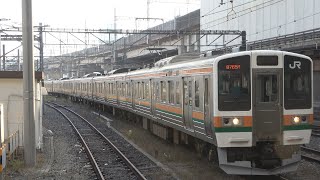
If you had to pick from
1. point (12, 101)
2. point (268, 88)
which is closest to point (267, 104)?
point (268, 88)

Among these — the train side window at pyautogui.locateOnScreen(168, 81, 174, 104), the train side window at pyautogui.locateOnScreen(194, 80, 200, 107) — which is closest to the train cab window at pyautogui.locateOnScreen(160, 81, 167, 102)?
the train side window at pyautogui.locateOnScreen(168, 81, 174, 104)

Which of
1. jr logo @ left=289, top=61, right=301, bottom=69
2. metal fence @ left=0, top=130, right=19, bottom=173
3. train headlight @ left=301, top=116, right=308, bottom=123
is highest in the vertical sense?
jr logo @ left=289, top=61, right=301, bottom=69

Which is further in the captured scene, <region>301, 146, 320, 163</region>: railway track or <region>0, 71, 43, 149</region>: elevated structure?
<region>0, 71, 43, 149</region>: elevated structure

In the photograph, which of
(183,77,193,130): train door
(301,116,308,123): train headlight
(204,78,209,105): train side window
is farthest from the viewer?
(183,77,193,130): train door

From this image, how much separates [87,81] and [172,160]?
2752cm

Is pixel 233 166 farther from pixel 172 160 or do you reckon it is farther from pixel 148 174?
pixel 172 160

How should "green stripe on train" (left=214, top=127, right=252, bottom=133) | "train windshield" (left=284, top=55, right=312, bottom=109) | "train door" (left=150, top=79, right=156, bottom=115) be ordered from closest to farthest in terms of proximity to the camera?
1. "green stripe on train" (left=214, top=127, right=252, bottom=133)
2. "train windshield" (left=284, top=55, right=312, bottom=109)
3. "train door" (left=150, top=79, right=156, bottom=115)

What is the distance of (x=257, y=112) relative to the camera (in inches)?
369

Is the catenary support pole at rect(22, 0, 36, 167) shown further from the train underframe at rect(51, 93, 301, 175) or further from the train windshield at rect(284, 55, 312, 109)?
the train windshield at rect(284, 55, 312, 109)

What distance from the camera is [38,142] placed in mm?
14492

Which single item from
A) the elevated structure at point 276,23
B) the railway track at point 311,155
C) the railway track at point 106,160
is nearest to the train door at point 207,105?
the railway track at point 106,160

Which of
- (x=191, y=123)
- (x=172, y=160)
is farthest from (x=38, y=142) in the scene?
(x=191, y=123)

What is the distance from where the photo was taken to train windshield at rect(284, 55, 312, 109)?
31.1 feet

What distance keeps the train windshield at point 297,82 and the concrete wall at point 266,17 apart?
22200 millimetres
